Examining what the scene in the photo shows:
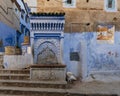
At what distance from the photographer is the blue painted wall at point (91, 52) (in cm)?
1166

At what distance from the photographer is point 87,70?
11.9m

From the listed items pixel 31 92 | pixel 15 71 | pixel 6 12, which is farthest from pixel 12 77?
pixel 6 12

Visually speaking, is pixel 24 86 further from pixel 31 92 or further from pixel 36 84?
pixel 31 92

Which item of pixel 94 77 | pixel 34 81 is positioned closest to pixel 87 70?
pixel 94 77

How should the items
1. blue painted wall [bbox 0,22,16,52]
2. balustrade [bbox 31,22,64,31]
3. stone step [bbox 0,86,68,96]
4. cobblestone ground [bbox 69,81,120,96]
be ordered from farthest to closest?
blue painted wall [bbox 0,22,16,52] < balustrade [bbox 31,22,64,31] < cobblestone ground [bbox 69,81,120,96] < stone step [bbox 0,86,68,96]

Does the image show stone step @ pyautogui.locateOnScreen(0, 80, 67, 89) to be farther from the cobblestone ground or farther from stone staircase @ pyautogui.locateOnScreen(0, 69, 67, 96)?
the cobblestone ground

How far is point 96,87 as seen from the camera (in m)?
9.72

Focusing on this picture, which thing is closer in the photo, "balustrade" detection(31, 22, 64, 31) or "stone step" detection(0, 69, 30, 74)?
"balustrade" detection(31, 22, 64, 31)

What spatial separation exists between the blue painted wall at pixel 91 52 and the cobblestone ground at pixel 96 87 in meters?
1.27

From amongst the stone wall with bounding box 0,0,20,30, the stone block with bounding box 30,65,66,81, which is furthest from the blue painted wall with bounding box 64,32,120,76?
the stone wall with bounding box 0,0,20,30

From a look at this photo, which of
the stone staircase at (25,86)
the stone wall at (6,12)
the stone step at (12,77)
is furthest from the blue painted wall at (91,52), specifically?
the stone wall at (6,12)

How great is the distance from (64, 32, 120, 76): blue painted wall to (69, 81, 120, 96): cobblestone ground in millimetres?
1266

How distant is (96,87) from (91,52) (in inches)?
103

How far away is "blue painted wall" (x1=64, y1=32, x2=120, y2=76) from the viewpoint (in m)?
11.7
